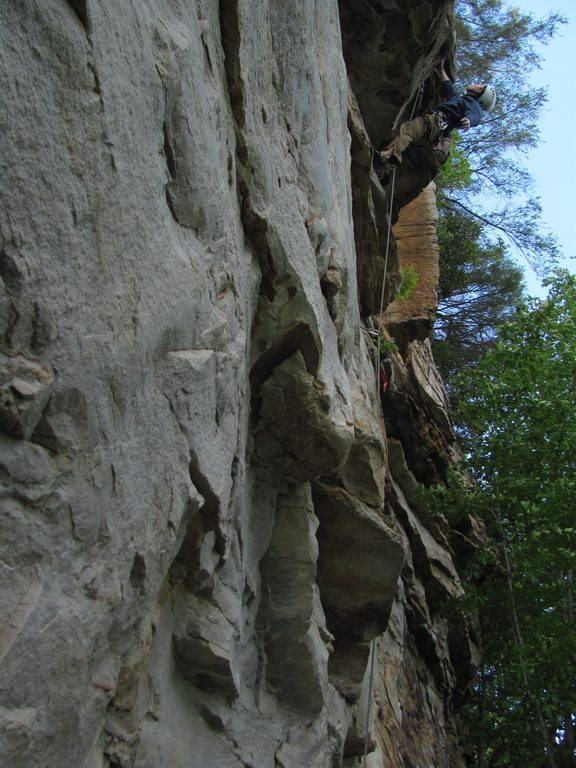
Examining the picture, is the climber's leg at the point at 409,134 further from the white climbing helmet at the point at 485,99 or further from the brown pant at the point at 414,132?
the white climbing helmet at the point at 485,99

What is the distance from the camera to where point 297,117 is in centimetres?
529

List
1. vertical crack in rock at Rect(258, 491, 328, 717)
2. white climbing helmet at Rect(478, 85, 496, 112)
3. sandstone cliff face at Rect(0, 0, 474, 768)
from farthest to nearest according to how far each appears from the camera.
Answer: white climbing helmet at Rect(478, 85, 496, 112), vertical crack in rock at Rect(258, 491, 328, 717), sandstone cliff face at Rect(0, 0, 474, 768)

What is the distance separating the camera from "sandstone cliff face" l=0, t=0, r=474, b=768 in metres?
2.71

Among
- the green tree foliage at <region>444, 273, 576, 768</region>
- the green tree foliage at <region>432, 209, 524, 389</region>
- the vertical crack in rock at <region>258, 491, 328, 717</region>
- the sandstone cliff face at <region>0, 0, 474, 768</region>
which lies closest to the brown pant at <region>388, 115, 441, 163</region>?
A: the green tree foliage at <region>444, 273, 576, 768</region>

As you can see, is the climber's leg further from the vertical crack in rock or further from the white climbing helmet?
the vertical crack in rock

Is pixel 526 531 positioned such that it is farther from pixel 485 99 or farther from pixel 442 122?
pixel 485 99

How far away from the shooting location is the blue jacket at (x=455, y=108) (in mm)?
10414

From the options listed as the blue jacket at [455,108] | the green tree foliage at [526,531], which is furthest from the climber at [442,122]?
the green tree foliage at [526,531]

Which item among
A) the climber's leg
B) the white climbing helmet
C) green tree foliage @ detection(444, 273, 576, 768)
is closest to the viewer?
green tree foliage @ detection(444, 273, 576, 768)

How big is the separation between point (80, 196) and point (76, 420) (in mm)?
734

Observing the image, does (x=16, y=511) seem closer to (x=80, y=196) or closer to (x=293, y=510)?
(x=80, y=196)

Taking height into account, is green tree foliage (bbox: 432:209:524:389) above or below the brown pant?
above

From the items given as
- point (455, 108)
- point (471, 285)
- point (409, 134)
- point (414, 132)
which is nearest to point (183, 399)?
point (409, 134)

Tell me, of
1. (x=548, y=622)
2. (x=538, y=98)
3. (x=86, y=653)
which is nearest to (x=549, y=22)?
(x=538, y=98)
